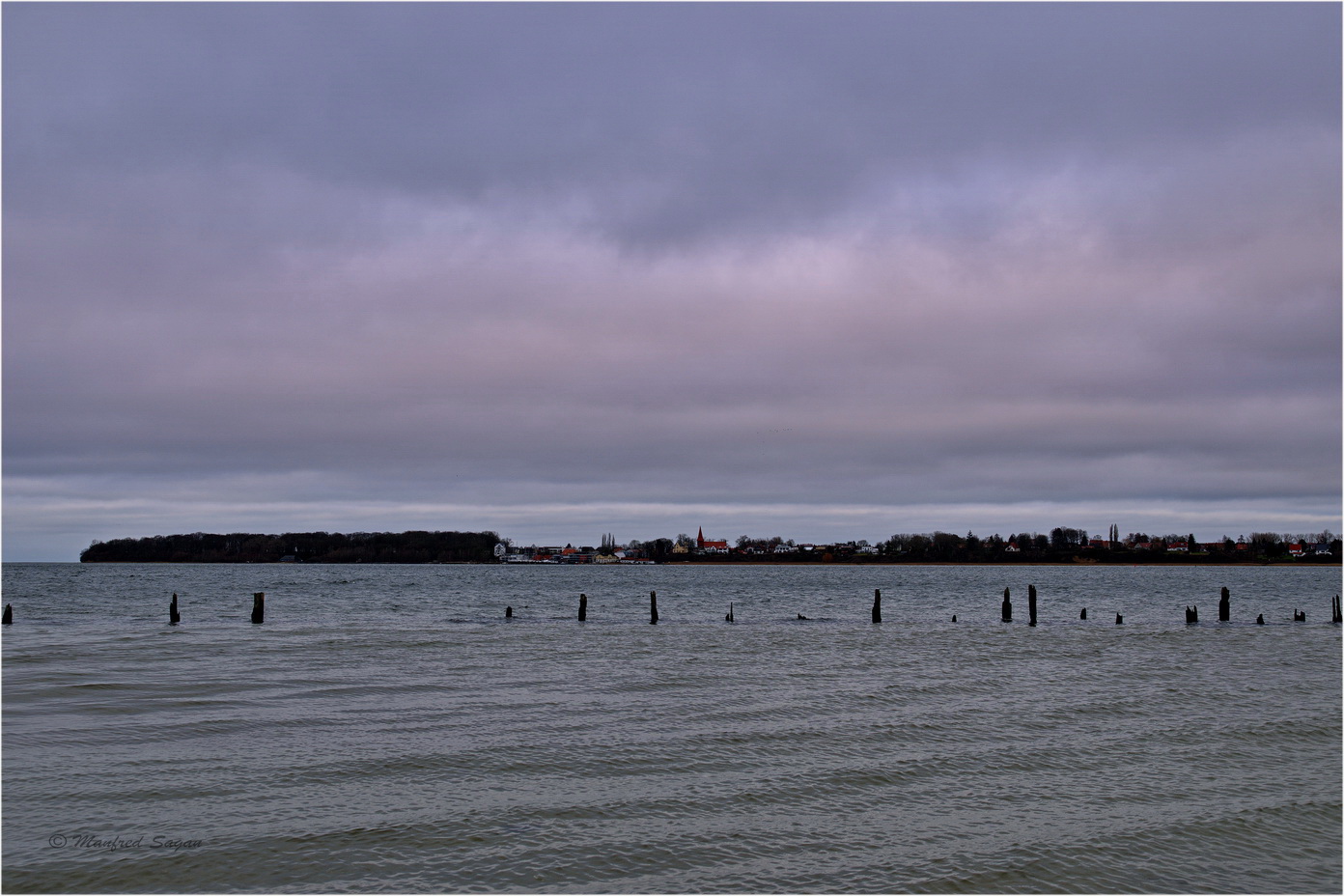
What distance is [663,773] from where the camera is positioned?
13.0 m

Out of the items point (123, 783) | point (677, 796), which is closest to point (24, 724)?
point (123, 783)

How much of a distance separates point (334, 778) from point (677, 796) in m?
4.78

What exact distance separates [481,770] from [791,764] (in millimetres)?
4501

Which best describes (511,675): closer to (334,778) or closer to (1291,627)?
(334,778)

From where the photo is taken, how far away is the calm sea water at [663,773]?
9.50 m

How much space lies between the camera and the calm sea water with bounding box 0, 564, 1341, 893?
9500 mm

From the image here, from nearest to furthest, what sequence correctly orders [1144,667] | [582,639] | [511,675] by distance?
[511,675]
[1144,667]
[582,639]

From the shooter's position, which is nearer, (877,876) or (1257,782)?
(877,876)

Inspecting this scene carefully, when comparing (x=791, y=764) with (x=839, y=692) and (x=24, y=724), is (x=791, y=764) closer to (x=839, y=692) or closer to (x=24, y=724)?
(x=839, y=692)

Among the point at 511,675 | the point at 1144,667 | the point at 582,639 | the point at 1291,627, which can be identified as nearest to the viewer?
the point at 511,675

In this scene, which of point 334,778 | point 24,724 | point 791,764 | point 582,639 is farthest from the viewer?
point 582,639

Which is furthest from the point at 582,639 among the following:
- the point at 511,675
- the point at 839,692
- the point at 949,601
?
Result: the point at 949,601

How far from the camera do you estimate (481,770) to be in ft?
43.1

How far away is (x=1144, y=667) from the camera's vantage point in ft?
89.2
